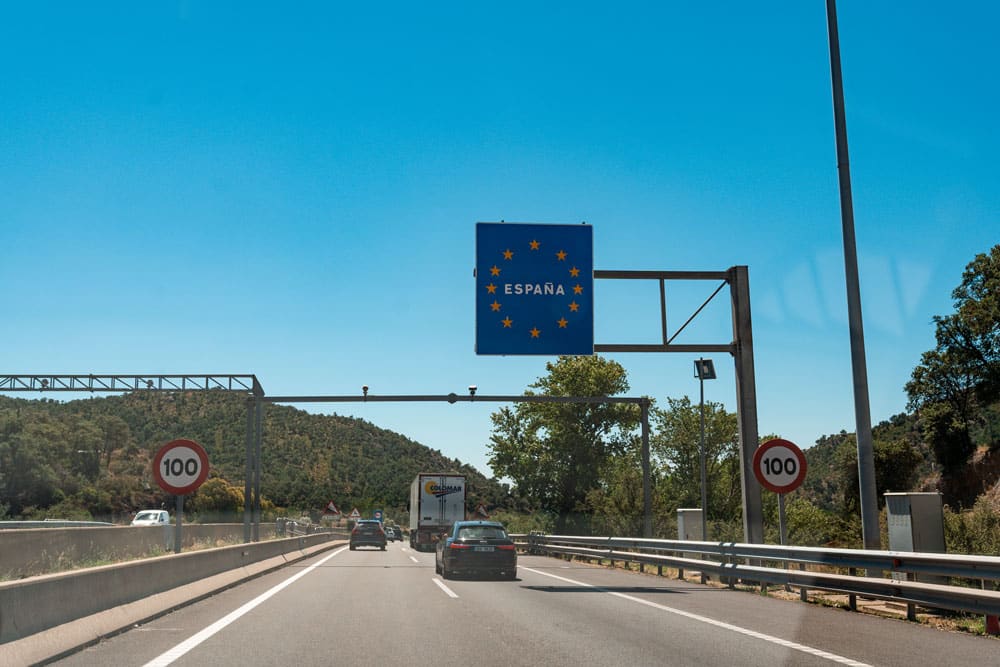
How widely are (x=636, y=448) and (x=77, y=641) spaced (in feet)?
227

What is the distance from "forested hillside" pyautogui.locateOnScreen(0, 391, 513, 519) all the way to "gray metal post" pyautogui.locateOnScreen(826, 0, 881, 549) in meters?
65.0

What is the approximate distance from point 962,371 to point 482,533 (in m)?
58.3

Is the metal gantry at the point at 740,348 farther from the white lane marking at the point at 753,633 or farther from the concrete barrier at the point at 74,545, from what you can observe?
the concrete barrier at the point at 74,545

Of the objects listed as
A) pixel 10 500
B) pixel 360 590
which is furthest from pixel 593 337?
pixel 10 500

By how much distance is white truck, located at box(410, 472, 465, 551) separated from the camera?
149 feet

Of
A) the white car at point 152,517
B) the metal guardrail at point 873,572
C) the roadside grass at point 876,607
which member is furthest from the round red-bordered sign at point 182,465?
the white car at point 152,517

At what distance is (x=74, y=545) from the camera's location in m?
21.5

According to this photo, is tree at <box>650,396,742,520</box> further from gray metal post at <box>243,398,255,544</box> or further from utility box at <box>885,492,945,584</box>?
utility box at <box>885,492,945,584</box>

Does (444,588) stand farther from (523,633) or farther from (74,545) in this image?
(74,545)

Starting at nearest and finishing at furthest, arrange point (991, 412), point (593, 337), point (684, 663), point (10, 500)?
point (684, 663)
point (593, 337)
point (991, 412)
point (10, 500)

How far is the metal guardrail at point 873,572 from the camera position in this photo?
35.3 feet

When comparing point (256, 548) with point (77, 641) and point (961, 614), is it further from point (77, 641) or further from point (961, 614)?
point (961, 614)

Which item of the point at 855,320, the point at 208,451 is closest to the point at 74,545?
the point at 855,320

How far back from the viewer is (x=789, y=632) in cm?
1094
